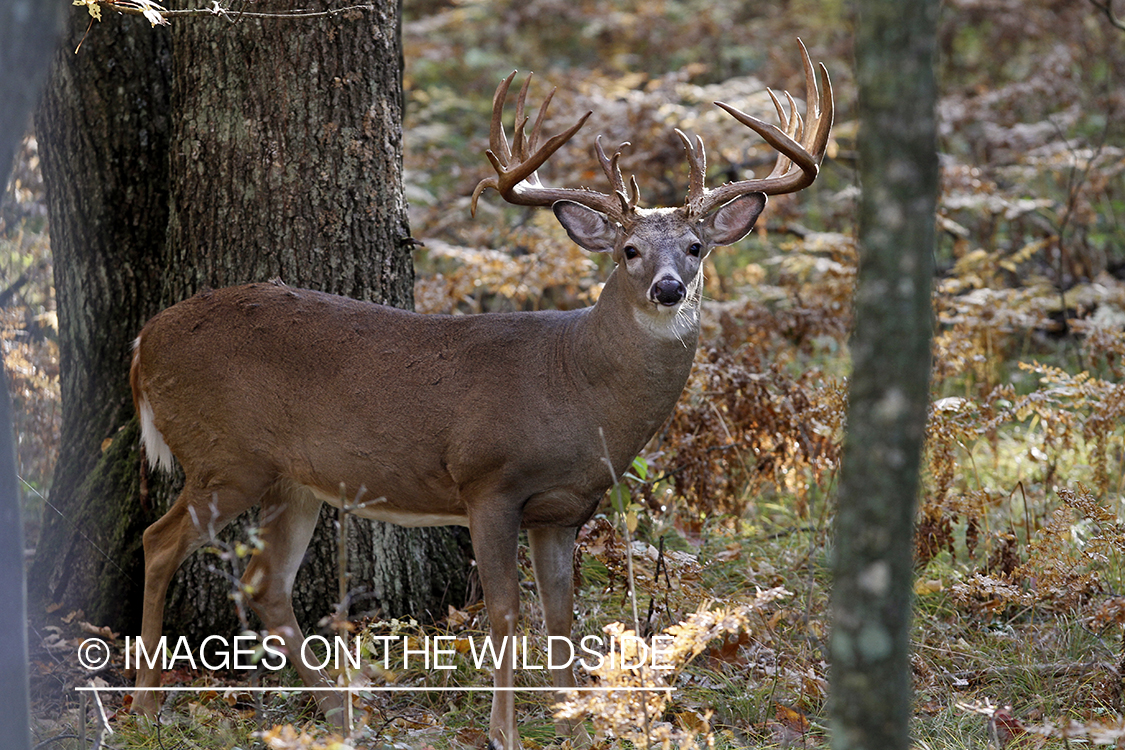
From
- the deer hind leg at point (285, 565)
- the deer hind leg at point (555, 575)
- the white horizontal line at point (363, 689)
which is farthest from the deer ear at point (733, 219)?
the deer hind leg at point (285, 565)

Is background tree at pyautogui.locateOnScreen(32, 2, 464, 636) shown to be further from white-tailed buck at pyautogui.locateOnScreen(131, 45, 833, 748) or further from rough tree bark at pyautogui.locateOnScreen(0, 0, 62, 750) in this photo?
rough tree bark at pyautogui.locateOnScreen(0, 0, 62, 750)

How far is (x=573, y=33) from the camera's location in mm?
13359

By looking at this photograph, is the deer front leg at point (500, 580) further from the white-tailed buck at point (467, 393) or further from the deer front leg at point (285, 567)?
the deer front leg at point (285, 567)

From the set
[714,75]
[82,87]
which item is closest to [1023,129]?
[714,75]

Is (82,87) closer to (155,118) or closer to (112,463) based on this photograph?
(155,118)

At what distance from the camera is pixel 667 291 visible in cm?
376

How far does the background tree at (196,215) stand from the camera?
4.52 meters

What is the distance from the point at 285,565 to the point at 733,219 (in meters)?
A: 2.25

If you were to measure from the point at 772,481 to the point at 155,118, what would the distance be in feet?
11.5

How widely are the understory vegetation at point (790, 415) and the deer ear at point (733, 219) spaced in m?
1.11

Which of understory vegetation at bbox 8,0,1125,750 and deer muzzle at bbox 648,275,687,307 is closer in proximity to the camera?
deer muzzle at bbox 648,275,687,307

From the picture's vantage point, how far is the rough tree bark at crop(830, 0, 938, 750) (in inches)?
79.9
